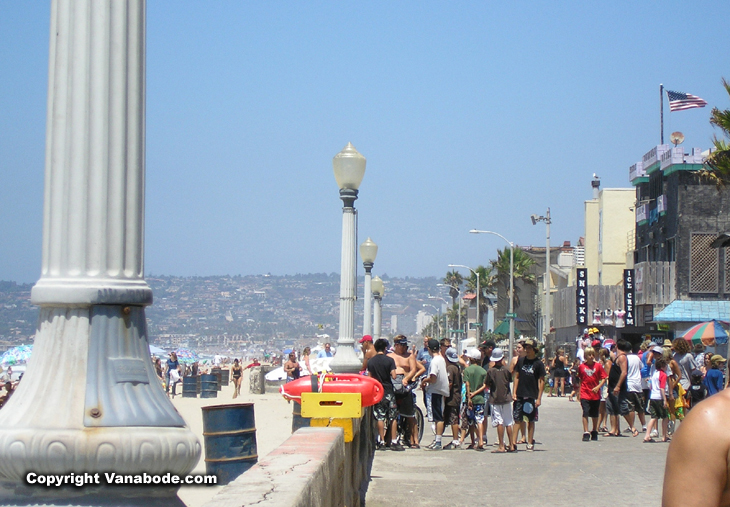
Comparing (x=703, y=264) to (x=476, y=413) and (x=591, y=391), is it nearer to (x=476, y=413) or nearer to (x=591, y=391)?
(x=591, y=391)

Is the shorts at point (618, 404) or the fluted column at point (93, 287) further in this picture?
the shorts at point (618, 404)

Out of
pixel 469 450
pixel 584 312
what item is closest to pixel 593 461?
pixel 469 450

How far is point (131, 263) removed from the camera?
11.1 feet

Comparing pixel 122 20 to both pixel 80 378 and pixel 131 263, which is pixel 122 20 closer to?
pixel 131 263

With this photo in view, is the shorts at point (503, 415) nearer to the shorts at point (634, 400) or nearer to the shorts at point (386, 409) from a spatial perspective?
the shorts at point (386, 409)

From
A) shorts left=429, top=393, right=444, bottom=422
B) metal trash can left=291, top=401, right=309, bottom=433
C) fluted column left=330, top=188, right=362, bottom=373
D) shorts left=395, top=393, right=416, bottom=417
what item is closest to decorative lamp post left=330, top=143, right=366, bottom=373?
fluted column left=330, top=188, right=362, bottom=373

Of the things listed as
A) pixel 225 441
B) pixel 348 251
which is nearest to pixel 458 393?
pixel 348 251

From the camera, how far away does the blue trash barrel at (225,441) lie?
8000mm

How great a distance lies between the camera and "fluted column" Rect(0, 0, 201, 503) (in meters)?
3.09

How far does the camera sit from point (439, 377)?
47.2 ft

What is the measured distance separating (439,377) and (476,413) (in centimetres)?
87

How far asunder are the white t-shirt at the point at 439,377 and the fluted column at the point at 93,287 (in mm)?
11139

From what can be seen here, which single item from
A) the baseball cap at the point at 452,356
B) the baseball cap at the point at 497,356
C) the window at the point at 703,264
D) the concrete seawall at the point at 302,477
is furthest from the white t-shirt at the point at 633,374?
the window at the point at 703,264

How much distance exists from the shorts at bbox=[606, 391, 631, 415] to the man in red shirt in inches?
34.0
